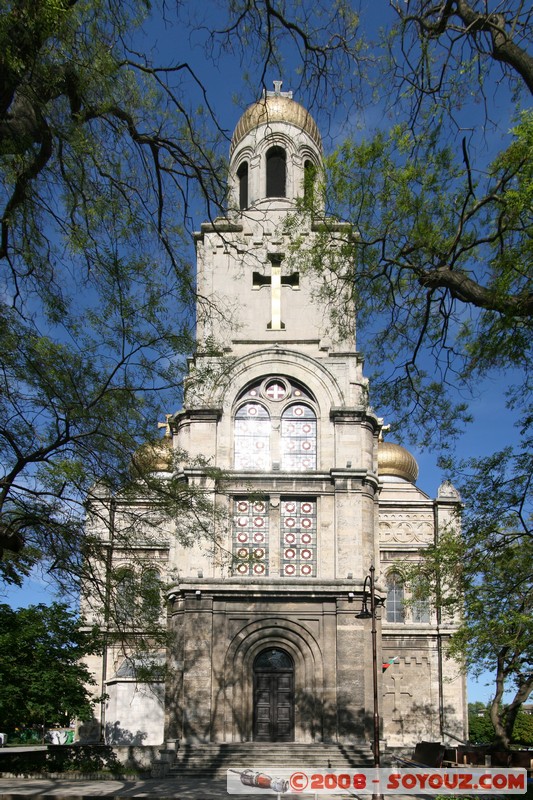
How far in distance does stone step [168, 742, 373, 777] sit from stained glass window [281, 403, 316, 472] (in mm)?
9108

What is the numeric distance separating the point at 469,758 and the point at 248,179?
77.7 ft

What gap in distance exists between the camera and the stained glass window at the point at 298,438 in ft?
104

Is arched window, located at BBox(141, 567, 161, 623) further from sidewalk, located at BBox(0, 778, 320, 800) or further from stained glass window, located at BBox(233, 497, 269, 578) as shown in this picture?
stained glass window, located at BBox(233, 497, 269, 578)

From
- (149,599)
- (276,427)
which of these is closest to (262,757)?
(276,427)

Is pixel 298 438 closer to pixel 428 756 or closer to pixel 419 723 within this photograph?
pixel 428 756

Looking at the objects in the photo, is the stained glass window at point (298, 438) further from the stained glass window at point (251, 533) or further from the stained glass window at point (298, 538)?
the stained glass window at point (251, 533)

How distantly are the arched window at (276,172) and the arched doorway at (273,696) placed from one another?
739 inches

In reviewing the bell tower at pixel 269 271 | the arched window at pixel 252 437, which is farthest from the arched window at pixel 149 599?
the bell tower at pixel 269 271

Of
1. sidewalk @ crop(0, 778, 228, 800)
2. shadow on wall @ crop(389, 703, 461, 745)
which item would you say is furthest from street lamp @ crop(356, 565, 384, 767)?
shadow on wall @ crop(389, 703, 461, 745)

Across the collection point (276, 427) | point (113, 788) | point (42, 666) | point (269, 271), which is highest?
point (269, 271)

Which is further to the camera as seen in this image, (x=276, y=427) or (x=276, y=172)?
(x=276, y=172)

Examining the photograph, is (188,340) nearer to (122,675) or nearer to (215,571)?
(215,571)

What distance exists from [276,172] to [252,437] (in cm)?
1279

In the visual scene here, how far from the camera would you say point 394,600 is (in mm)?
41125
